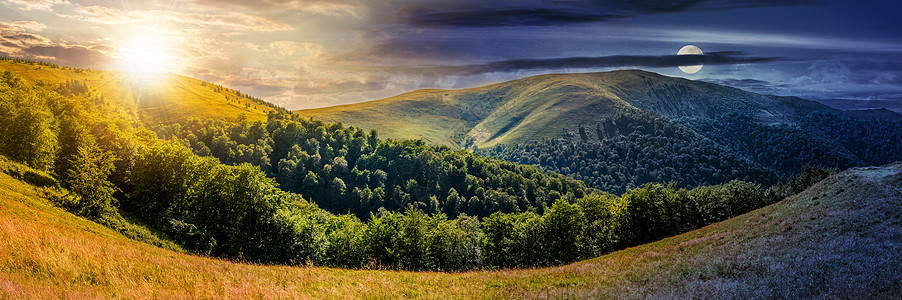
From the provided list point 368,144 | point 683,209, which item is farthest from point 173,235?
point 368,144

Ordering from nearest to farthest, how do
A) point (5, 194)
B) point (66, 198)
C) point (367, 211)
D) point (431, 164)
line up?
1. point (5, 194)
2. point (66, 198)
3. point (367, 211)
4. point (431, 164)

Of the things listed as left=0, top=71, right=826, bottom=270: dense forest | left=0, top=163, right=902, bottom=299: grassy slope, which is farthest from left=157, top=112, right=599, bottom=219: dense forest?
left=0, top=163, right=902, bottom=299: grassy slope

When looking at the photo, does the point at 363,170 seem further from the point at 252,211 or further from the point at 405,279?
the point at 405,279

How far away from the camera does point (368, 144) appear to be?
578ft

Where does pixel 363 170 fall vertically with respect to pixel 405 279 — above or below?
below

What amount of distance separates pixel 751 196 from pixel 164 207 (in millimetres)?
133255

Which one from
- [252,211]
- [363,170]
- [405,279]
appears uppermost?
[405,279]

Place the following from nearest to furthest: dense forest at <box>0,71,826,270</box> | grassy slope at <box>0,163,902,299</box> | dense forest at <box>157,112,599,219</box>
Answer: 1. grassy slope at <box>0,163,902,299</box>
2. dense forest at <box>0,71,826,270</box>
3. dense forest at <box>157,112,599,219</box>

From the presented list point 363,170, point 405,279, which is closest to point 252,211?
point 405,279

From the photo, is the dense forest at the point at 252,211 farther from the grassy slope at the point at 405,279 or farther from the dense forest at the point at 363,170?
the dense forest at the point at 363,170

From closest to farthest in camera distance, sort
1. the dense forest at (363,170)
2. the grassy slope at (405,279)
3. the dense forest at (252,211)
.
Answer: the grassy slope at (405,279)
the dense forest at (252,211)
the dense forest at (363,170)

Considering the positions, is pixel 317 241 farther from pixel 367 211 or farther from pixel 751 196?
pixel 751 196

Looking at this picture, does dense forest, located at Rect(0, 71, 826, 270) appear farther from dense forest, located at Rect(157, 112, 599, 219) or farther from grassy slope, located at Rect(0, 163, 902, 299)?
dense forest, located at Rect(157, 112, 599, 219)

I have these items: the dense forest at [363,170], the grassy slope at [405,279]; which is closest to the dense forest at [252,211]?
the grassy slope at [405,279]
